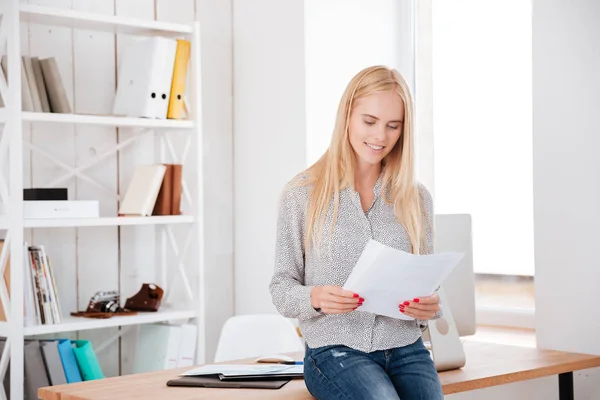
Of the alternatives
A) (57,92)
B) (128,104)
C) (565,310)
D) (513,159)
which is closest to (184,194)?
(128,104)

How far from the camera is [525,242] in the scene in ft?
10.4

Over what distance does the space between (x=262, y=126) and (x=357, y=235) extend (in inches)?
66.4

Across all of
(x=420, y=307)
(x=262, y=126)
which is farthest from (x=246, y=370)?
(x=262, y=126)

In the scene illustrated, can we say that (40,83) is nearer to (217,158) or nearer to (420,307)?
(217,158)

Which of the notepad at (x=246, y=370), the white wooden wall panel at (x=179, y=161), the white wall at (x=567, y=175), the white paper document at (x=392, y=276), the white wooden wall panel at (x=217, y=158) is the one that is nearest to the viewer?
the white paper document at (x=392, y=276)

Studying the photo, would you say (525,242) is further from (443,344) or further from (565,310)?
(443,344)

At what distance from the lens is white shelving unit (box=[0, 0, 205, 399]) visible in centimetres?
285

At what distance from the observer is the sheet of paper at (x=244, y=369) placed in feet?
7.20

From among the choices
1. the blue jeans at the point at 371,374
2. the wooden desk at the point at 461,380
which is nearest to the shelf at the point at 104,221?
the wooden desk at the point at 461,380

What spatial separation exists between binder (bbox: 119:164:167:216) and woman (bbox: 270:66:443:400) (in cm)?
125

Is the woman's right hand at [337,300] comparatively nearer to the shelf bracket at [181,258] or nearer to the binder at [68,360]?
the binder at [68,360]

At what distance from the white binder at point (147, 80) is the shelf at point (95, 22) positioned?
0.05 metres

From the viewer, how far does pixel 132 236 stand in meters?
3.53

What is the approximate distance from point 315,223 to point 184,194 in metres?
1.59
